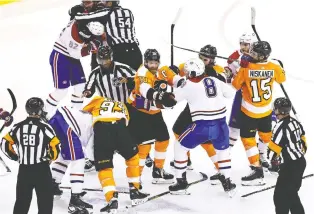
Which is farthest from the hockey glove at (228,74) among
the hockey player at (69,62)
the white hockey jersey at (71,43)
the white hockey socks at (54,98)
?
the white hockey socks at (54,98)

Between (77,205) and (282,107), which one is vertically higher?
(282,107)

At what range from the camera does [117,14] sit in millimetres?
6430

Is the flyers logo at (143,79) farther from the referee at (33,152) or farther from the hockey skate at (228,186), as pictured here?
the referee at (33,152)

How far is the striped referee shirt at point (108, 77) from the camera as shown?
585 cm

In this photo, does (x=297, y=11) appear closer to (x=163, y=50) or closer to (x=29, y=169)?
(x=163, y=50)

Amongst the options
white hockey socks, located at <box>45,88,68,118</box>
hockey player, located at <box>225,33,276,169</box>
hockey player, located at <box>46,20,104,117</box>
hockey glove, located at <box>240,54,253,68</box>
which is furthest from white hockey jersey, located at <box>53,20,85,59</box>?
hockey glove, located at <box>240,54,253,68</box>

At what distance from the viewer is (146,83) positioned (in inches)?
226

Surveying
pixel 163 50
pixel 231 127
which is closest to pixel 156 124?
pixel 231 127

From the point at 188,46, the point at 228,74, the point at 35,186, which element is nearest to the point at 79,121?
the point at 35,186

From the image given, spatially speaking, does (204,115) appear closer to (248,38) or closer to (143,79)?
(143,79)

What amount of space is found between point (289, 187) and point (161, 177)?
1406 mm

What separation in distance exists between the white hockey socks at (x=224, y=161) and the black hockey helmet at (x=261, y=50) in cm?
75

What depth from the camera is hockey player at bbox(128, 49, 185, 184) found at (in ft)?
19.0

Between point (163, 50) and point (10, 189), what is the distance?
364cm
